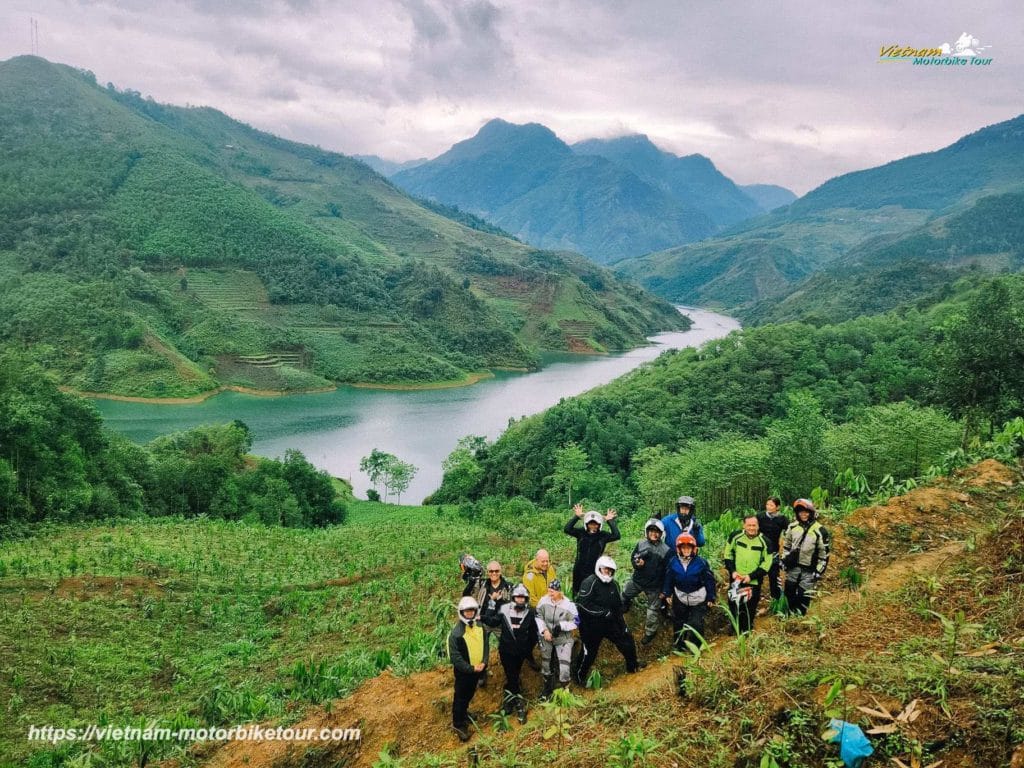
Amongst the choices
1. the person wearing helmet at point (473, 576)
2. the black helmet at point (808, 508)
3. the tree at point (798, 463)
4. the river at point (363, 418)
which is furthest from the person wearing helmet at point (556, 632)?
the river at point (363, 418)

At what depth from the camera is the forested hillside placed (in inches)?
528

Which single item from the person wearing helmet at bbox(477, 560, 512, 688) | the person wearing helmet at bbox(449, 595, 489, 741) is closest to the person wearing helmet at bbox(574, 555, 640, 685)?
the person wearing helmet at bbox(477, 560, 512, 688)

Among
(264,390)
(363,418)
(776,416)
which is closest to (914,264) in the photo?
(776,416)

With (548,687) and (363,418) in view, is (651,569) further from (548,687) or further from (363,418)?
(363,418)

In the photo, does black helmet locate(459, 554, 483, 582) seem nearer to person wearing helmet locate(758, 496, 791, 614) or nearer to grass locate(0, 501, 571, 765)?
grass locate(0, 501, 571, 765)

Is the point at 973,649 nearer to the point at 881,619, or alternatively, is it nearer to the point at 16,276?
the point at 881,619

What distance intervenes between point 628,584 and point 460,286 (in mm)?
93485

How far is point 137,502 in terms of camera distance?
72.9 feet

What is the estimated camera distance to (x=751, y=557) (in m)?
5.80

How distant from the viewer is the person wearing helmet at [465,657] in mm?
5145

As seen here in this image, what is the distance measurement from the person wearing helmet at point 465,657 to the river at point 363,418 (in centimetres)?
3526

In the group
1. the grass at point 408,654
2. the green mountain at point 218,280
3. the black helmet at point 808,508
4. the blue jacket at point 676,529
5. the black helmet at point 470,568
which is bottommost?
the grass at point 408,654

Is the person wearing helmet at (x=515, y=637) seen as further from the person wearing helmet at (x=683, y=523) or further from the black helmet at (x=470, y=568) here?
the person wearing helmet at (x=683, y=523)

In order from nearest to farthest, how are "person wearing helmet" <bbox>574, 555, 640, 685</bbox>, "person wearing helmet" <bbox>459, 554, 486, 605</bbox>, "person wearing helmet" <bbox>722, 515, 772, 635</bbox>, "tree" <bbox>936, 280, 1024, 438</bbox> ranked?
"person wearing helmet" <bbox>574, 555, 640, 685</bbox> → "person wearing helmet" <bbox>722, 515, 772, 635</bbox> → "person wearing helmet" <bbox>459, 554, 486, 605</bbox> → "tree" <bbox>936, 280, 1024, 438</bbox>
